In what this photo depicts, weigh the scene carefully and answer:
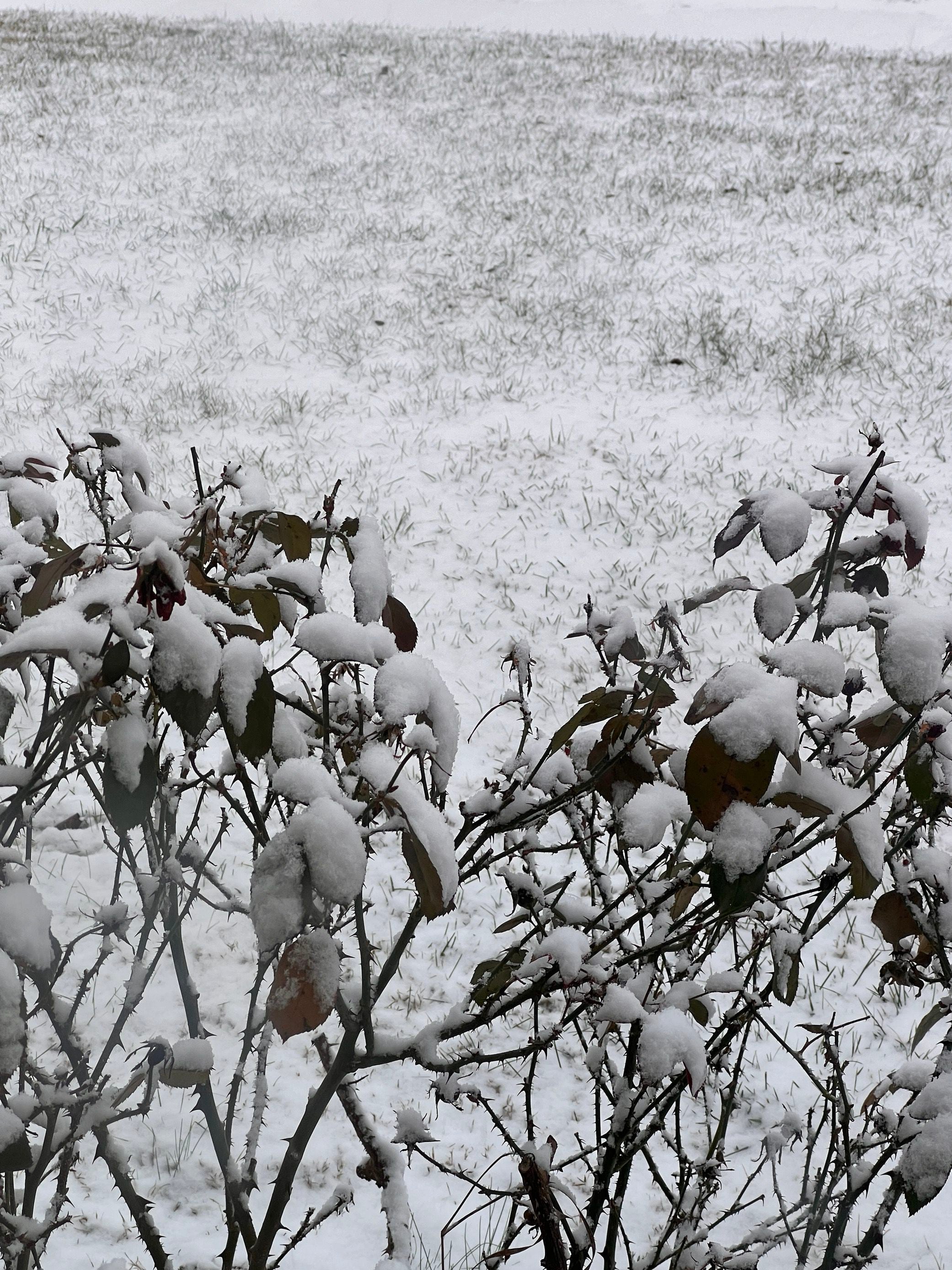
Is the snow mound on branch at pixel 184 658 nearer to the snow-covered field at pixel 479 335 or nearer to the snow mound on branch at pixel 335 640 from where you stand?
the snow mound on branch at pixel 335 640

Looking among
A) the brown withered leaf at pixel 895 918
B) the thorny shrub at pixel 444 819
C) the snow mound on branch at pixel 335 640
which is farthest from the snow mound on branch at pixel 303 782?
the brown withered leaf at pixel 895 918

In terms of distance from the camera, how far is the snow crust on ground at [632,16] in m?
20.6

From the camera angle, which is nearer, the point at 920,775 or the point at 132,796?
the point at 132,796

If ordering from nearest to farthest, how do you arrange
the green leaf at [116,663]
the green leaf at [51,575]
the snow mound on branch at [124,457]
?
1. the green leaf at [116,663]
2. the green leaf at [51,575]
3. the snow mound on branch at [124,457]

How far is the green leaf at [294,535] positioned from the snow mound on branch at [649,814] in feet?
1.85

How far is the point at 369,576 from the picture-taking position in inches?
44.4

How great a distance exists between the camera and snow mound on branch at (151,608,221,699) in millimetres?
827

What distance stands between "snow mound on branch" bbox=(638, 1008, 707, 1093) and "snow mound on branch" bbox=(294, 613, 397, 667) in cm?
58

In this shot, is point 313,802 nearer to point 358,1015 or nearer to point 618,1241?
point 358,1015

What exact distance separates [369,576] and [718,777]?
1.55 ft

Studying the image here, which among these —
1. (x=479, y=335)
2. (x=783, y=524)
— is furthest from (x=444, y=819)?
(x=479, y=335)

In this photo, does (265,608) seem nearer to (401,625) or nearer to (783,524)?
(401,625)

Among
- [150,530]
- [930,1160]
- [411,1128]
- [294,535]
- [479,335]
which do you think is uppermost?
[479,335]

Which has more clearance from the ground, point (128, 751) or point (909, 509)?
point (909, 509)
